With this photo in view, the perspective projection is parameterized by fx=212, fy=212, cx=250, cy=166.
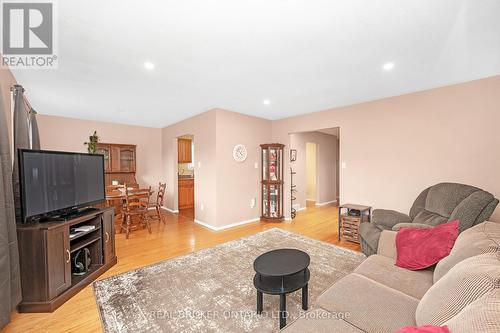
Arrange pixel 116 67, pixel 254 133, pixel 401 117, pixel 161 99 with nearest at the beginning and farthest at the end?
pixel 116 67 < pixel 401 117 < pixel 161 99 < pixel 254 133

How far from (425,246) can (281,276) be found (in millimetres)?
1278

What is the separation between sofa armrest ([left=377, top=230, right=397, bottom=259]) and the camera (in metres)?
2.11

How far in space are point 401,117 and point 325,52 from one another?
7.02ft

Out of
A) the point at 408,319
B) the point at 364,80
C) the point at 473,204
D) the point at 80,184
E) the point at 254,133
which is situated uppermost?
the point at 364,80

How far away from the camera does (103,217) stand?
275 centimetres

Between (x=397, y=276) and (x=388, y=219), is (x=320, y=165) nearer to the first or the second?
(x=388, y=219)

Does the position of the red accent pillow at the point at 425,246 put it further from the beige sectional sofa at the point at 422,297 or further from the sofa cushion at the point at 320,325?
the sofa cushion at the point at 320,325

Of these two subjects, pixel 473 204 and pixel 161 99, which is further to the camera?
pixel 161 99

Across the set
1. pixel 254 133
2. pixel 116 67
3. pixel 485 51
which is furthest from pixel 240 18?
pixel 254 133

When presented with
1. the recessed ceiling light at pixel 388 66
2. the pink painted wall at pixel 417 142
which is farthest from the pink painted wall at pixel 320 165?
the recessed ceiling light at pixel 388 66

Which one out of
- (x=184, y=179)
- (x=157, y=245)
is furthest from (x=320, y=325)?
(x=184, y=179)

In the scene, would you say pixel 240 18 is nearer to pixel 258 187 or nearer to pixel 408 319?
pixel 408 319

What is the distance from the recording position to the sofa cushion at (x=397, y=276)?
1540 mm

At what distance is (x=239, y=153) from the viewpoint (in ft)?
15.5
